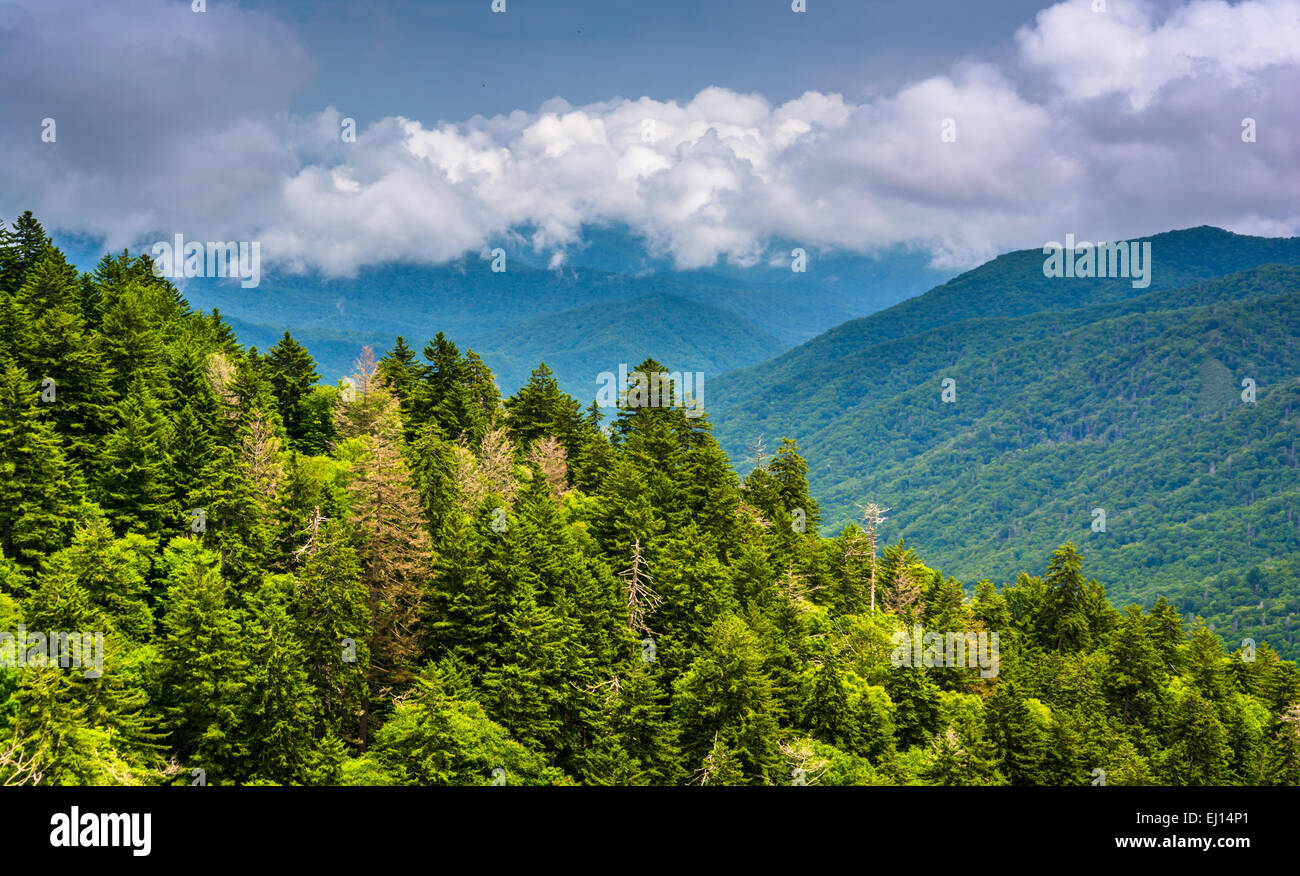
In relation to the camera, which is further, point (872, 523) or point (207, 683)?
point (872, 523)

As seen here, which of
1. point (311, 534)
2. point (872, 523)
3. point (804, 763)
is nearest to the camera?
point (804, 763)

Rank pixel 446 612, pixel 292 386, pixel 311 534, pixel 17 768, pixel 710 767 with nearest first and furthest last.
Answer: pixel 17 768 → pixel 710 767 → pixel 446 612 → pixel 311 534 → pixel 292 386

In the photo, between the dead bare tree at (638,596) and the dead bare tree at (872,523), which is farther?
the dead bare tree at (872,523)

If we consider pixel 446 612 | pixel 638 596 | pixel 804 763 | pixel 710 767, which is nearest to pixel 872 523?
pixel 638 596

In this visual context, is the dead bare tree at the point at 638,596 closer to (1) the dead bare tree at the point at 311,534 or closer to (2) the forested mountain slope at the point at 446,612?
(2) the forested mountain slope at the point at 446,612

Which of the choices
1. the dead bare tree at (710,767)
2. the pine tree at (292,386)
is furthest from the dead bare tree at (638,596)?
the pine tree at (292,386)

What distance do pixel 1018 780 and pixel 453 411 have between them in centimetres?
4914

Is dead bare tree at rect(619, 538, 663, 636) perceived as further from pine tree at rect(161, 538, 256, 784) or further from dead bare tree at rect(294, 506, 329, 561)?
pine tree at rect(161, 538, 256, 784)

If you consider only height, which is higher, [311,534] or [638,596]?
[311,534]

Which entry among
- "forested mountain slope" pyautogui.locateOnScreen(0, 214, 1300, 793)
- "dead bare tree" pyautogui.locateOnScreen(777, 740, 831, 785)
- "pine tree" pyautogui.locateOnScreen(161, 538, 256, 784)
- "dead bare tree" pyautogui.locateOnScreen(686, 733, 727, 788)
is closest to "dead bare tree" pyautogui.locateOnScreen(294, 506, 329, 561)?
"forested mountain slope" pyautogui.locateOnScreen(0, 214, 1300, 793)

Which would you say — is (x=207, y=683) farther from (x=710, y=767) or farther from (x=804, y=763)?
(x=804, y=763)

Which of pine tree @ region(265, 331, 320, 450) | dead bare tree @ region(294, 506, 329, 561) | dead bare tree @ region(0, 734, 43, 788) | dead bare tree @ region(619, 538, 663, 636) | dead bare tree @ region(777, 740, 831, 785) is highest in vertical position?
pine tree @ region(265, 331, 320, 450)

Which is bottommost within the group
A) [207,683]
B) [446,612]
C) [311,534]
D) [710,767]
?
[710,767]
